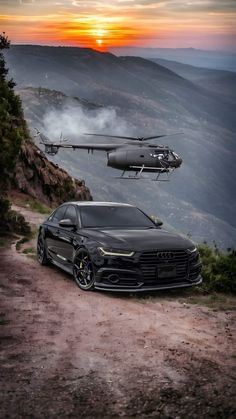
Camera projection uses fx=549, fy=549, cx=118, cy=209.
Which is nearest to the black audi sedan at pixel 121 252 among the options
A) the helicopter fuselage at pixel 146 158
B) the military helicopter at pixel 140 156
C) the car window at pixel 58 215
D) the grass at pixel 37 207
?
the car window at pixel 58 215

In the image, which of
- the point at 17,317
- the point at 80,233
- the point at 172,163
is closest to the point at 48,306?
the point at 17,317

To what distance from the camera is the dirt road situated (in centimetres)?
500

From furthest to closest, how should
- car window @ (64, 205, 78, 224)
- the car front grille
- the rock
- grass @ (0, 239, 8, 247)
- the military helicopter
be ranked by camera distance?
the military helicopter → the rock → grass @ (0, 239, 8, 247) → car window @ (64, 205, 78, 224) → the car front grille

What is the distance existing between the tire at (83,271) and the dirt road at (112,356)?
0.17 m

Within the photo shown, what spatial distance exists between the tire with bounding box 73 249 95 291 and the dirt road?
0.17m

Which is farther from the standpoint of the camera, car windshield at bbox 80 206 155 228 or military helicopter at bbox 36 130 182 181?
military helicopter at bbox 36 130 182 181

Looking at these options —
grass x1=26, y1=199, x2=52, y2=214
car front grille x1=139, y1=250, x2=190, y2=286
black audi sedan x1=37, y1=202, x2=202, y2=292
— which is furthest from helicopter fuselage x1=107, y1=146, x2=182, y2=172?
car front grille x1=139, y1=250, x2=190, y2=286

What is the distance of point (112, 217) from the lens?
1114 cm

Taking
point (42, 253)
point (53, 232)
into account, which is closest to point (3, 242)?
point (42, 253)

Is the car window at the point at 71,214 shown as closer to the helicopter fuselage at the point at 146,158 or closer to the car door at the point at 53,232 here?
the car door at the point at 53,232

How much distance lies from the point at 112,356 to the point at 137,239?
3.67 m

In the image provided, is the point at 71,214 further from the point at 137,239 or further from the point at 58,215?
the point at 137,239

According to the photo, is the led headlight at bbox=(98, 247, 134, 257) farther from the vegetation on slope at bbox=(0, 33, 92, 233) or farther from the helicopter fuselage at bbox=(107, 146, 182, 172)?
the helicopter fuselage at bbox=(107, 146, 182, 172)

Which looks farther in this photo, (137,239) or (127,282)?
(137,239)
